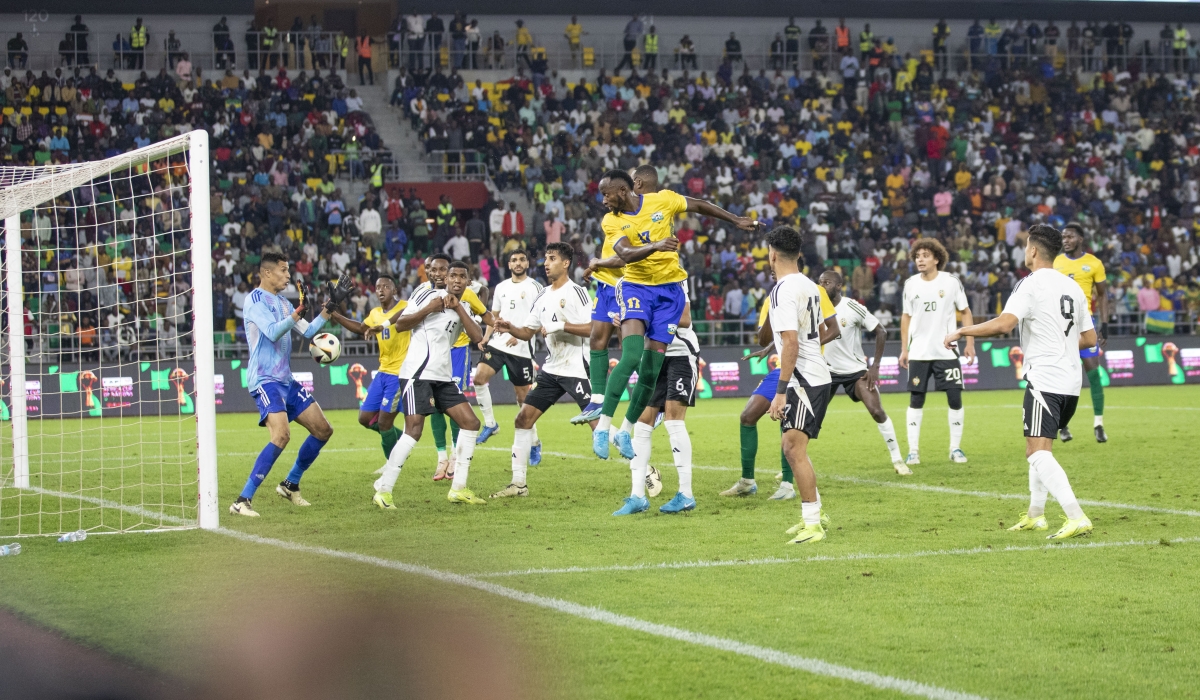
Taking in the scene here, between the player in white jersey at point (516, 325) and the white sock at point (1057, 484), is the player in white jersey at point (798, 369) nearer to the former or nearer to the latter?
the white sock at point (1057, 484)

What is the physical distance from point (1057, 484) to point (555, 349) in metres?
5.31

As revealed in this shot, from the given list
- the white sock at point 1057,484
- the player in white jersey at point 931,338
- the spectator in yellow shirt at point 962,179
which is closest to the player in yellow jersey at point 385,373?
the player in white jersey at point 931,338

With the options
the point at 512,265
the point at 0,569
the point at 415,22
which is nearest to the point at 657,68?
the point at 415,22

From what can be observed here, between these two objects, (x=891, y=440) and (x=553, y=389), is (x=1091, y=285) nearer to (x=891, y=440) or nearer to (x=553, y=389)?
(x=891, y=440)

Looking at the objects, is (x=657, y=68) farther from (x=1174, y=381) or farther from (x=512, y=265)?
(x=512, y=265)

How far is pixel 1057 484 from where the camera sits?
342 inches

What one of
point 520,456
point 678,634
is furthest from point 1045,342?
point 520,456

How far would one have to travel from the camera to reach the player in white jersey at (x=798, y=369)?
8522 mm

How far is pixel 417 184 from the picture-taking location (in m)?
33.3

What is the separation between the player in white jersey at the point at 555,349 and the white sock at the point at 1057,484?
4.33 meters

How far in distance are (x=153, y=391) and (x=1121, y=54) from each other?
32.2 meters

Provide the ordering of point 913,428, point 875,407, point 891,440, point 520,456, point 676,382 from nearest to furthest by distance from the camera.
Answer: point 676,382 < point 520,456 < point 875,407 < point 891,440 < point 913,428

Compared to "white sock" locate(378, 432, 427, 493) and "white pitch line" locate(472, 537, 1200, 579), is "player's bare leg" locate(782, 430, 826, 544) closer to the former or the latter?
"white pitch line" locate(472, 537, 1200, 579)

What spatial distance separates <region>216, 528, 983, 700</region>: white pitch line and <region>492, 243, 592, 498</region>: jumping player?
135 inches
